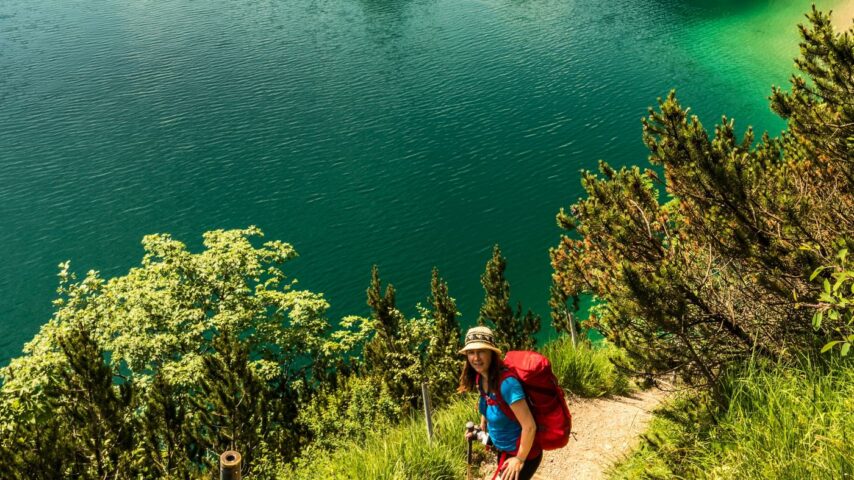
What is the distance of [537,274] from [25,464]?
19519 mm

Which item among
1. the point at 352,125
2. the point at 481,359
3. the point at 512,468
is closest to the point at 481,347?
the point at 481,359

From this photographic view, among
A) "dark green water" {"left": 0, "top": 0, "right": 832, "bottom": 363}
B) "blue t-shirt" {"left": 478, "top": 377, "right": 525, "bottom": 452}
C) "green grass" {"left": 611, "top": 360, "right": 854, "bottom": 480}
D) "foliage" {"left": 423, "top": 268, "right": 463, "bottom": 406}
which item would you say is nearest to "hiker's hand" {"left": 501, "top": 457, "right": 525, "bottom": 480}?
"blue t-shirt" {"left": 478, "top": 377, "right": 525, "bottom": 452}

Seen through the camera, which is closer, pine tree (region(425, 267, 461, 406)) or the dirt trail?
the dirt trail

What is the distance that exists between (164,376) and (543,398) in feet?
34.2

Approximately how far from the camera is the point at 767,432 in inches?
163

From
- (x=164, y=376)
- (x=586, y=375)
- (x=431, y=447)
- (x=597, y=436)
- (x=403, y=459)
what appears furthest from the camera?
(x=164, y=376)

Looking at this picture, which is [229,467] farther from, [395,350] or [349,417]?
[395,350]

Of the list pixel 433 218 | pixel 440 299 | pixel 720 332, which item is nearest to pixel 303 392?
pixel 440 299

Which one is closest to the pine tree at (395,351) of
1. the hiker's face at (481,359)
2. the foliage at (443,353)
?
the foliage at (443,353)

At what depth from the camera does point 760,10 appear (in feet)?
170

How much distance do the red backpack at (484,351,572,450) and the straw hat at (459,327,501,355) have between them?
20cm

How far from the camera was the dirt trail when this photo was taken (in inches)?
273

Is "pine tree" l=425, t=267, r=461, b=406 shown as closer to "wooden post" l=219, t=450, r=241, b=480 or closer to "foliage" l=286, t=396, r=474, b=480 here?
"foliage" l=286, t=396, r=474, b=480

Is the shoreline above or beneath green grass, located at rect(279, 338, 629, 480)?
above
